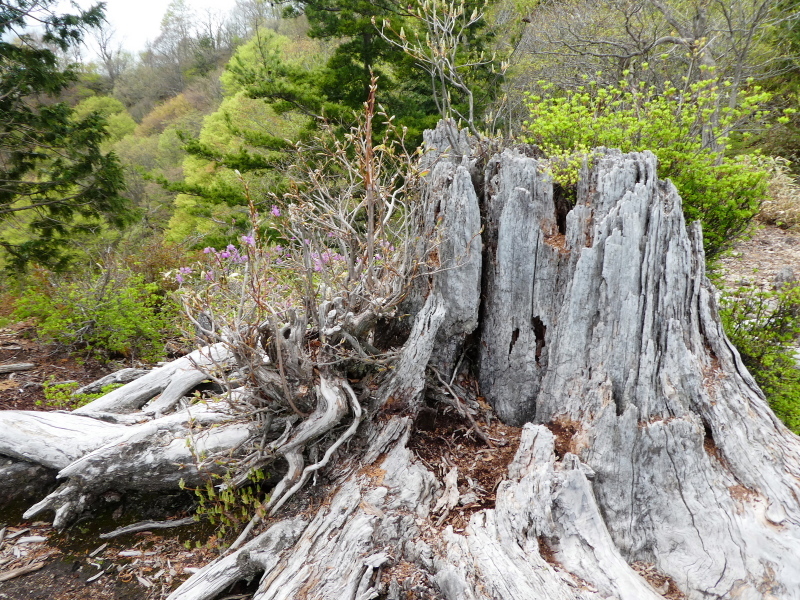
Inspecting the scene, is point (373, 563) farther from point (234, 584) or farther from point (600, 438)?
point (600, 438)

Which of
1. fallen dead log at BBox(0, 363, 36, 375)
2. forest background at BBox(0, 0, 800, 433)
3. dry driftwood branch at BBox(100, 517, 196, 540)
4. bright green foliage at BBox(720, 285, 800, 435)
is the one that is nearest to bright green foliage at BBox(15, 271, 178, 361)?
forest background at BBox(0, 0, 800, 433)

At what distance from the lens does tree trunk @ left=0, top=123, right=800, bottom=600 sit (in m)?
2.66

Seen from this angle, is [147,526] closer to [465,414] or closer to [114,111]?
[465,414]

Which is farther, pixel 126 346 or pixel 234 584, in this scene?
pixel 126 346

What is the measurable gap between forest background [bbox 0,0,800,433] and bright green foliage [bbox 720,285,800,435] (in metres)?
0.02

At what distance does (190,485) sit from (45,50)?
737cm

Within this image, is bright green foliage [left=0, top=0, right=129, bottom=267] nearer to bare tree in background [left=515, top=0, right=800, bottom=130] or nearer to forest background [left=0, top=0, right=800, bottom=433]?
forest background [left=0, top=0, right=800, bottom=433]

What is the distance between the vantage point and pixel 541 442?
3150 millimetres

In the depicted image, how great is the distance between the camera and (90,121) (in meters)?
7.40

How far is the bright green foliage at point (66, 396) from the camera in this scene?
546cm

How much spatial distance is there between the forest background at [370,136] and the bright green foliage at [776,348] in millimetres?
21

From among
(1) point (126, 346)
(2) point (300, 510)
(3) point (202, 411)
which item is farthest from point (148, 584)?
(1) point (126, 346)

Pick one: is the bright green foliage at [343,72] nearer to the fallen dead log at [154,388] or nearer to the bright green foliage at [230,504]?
the fallen dead log at [154,388]

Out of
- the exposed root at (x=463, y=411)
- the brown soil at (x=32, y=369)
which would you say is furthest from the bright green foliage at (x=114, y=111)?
the exposed root at (x=463, y=411)
